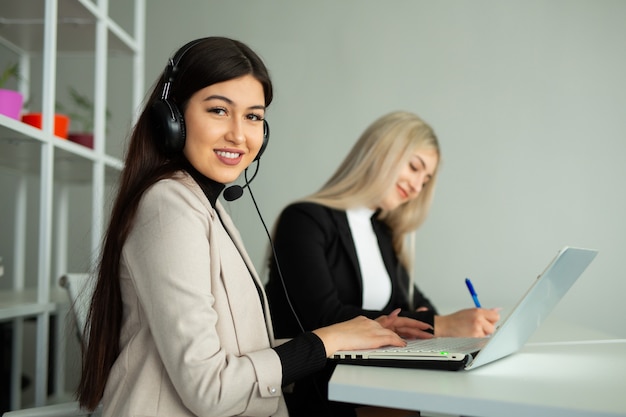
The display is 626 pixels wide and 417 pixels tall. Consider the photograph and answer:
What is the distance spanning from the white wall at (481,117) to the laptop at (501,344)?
2.00 meters

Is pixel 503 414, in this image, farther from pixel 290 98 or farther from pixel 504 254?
pixel 290 98

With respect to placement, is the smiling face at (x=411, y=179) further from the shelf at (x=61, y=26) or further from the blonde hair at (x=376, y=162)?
the shelf at (x=61, y=26)

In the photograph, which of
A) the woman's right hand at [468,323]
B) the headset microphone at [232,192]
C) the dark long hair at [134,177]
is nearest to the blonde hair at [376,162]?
the woman's right hand at [468,323]

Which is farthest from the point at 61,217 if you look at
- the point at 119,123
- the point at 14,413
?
the point at 14,413

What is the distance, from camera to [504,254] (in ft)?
10.3

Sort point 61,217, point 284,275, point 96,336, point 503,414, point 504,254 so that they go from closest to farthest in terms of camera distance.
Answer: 1. point 503,414
2. point 96,336
3. point 284,275
4. point 61,217
5. point 504,254

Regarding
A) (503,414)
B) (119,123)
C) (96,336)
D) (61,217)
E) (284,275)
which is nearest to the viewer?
(503,414)

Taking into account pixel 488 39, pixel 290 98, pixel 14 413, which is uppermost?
pixel 488 39

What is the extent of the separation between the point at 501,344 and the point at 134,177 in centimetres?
67

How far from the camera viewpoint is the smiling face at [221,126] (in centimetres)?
112

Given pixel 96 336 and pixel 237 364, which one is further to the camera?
pixel 96 336

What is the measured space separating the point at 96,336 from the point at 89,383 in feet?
0.27

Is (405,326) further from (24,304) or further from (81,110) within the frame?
(81,110)

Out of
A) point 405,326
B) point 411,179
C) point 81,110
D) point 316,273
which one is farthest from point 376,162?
point 81,110
